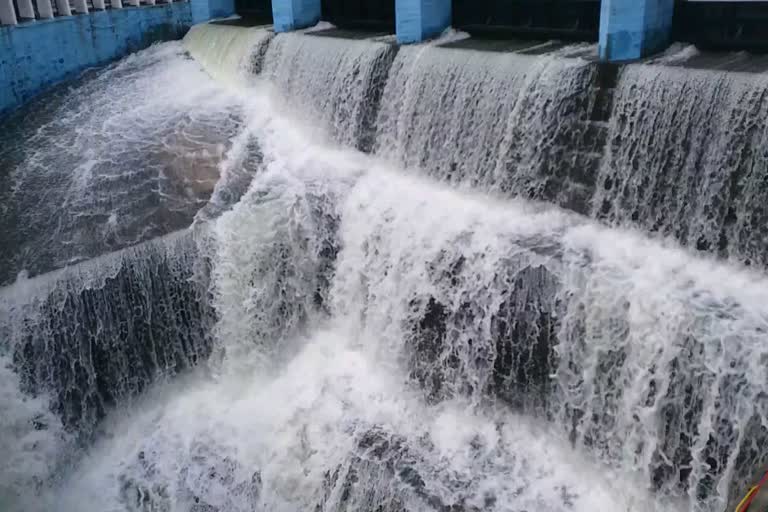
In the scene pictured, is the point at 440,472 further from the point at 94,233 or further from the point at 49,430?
the point at 94,233

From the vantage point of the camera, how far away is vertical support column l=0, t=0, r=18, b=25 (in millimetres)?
9305

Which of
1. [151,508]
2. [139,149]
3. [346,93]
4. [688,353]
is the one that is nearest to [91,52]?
[139,149]

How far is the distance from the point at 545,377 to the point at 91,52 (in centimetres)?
961

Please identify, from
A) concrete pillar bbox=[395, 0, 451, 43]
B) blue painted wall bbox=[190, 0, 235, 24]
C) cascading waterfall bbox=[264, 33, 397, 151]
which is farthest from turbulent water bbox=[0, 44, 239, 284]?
concrete pillar bbox=[395, 0, 451, 43]

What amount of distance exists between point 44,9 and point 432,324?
8.28m

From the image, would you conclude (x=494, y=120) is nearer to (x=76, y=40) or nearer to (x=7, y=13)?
(x=7, y=13)

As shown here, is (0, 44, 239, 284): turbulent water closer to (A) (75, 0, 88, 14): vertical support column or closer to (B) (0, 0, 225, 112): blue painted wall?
(B) (0, 0, 225, 112): blue painted wall

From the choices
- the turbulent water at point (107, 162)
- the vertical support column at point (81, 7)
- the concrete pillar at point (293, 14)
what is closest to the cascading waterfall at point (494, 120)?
the turbulent water at point (107, 162)

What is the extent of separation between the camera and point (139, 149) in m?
7.98

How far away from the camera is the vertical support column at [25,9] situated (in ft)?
31.8

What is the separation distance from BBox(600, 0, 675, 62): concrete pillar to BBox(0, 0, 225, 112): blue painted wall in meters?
7.98

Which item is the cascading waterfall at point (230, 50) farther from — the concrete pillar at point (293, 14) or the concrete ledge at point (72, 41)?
the concrete ledge at point (72, 41)

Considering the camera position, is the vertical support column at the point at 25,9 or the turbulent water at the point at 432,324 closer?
the turbulent water at the point at 432,324

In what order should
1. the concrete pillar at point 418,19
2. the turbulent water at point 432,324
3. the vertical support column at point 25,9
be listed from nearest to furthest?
the turbulent water at point 432,324
the concrete pillar at point 418,19
the vertical support column at point 25,9
